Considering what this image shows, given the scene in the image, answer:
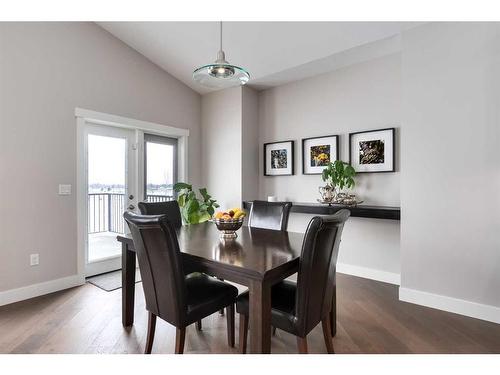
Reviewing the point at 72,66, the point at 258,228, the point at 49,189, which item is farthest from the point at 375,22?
the point at 49,189

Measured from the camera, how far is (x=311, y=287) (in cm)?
156

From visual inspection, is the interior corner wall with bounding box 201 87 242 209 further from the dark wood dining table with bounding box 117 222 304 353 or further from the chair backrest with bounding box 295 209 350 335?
the chair backrest with bounding box 295 209 350 335

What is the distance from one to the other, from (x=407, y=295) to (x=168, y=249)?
8.07 feet

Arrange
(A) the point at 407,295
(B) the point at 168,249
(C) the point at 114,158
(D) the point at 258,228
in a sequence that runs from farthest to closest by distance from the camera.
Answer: (C) the point at 114,158
(A) the point at 407,295
(D) the point at 258,228
(B) the point at 168,249

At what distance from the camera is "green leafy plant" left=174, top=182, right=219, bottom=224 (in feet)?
12.8

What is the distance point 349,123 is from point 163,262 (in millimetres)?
2887

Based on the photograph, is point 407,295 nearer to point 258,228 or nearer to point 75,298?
point 258,228

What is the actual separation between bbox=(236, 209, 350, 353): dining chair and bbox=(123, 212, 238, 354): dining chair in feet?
0.82

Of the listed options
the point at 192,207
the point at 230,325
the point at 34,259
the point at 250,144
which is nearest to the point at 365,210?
the point at 230,325

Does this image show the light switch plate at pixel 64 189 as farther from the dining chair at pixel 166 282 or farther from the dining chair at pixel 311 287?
the dining chair at pixel 311 287

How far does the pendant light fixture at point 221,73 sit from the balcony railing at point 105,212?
2268 mm

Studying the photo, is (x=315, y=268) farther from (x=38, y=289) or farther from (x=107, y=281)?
(x=38, y=289)
